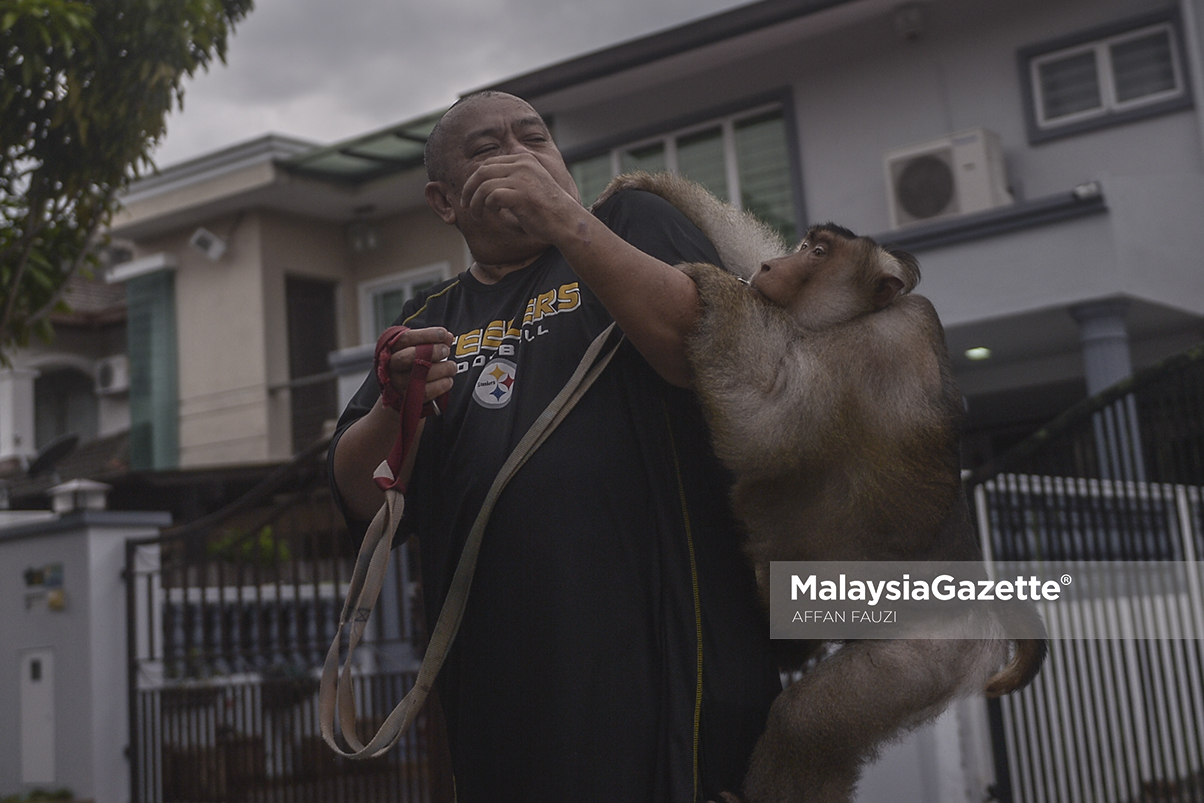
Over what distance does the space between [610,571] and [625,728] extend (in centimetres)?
25

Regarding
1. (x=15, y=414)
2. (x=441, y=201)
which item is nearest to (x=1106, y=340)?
(x=441, y=201)

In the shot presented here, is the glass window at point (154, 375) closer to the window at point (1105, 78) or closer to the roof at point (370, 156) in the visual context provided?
the roof at point (370, 156)

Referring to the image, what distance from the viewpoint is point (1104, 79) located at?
11445 millimetres

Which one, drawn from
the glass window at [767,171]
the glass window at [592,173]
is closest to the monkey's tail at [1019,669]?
the glass window at [767,171]

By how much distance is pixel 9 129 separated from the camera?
268 inches

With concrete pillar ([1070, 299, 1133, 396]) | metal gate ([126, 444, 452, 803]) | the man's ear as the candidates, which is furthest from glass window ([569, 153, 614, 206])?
the man's ear

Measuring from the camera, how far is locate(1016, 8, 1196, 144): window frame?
1108cm

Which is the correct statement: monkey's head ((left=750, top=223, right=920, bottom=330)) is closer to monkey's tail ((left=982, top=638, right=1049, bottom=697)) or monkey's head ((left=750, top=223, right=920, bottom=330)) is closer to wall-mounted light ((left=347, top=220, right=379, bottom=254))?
monkey's tail ((left=982, top=638, right=1049, bottom=697))

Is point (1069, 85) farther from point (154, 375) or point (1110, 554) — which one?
point (154, 375)

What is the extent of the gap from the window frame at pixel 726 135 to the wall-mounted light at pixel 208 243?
577 centimetres

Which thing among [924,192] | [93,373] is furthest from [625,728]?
[93,373]

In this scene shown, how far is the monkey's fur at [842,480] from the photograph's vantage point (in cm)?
180

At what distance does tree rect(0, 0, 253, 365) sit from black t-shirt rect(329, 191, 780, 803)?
213 inches

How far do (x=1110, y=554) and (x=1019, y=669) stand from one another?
4.27 m
